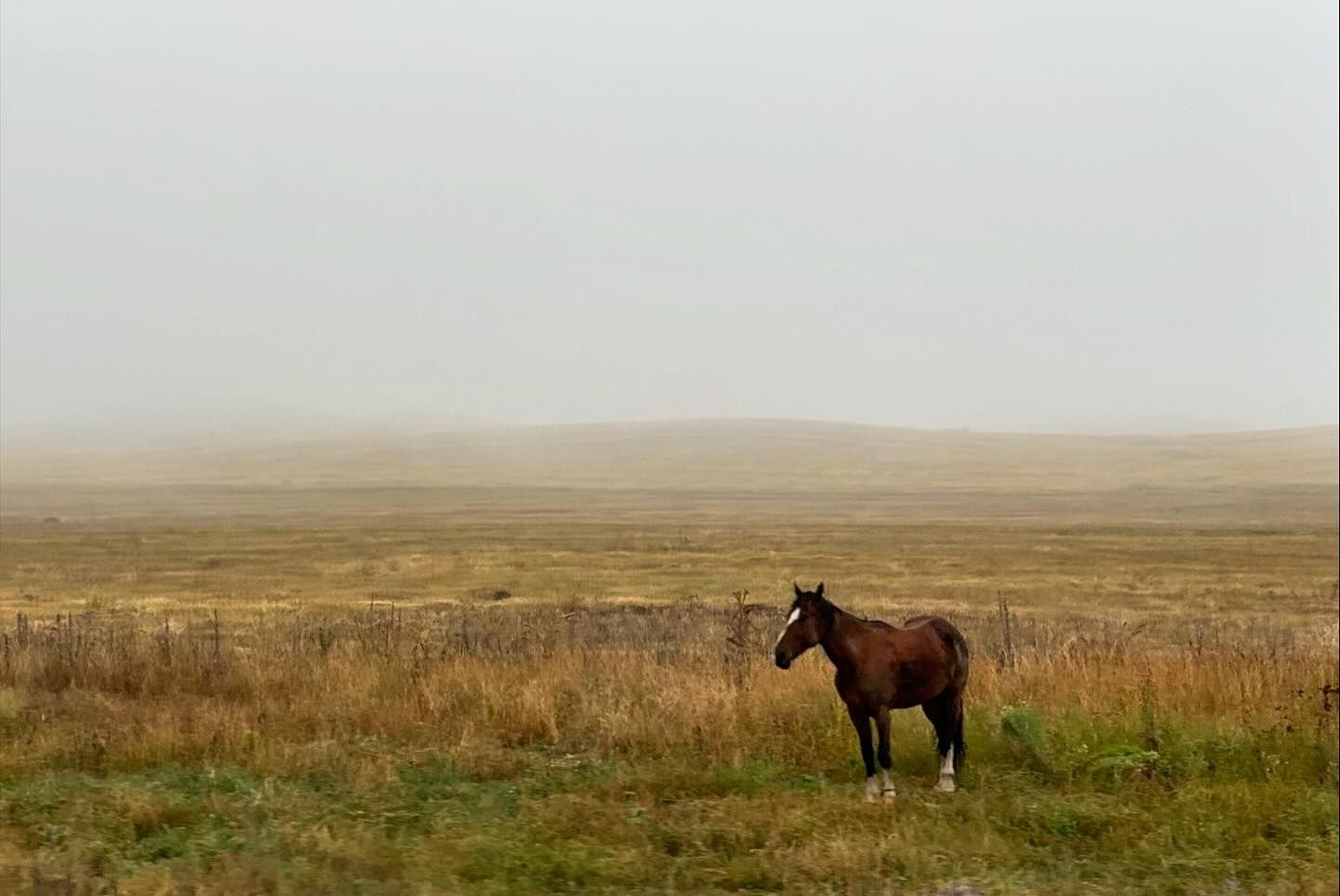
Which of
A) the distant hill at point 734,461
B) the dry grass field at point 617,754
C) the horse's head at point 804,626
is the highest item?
the horse's head at point 804,626

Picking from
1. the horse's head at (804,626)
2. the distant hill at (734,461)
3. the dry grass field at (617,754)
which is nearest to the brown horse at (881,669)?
Answer: the horse's head at (804,626)

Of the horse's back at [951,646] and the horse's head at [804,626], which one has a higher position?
the horse's head at [804,626]

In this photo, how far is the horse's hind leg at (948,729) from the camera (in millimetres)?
8922

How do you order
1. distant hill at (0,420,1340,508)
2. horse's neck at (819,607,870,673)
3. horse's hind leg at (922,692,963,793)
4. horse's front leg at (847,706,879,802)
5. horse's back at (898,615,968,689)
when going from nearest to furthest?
horse's front leg at (847,706,879,802)
horse's neck at (819,607,870,673)
horse's hind leg at (922,692,963,793)
horse's back at (898,615,968,689)
distant hill at (0,420,1340,508)

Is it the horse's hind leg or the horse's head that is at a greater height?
the horse's head

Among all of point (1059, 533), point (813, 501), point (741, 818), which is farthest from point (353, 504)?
point (741, 818)

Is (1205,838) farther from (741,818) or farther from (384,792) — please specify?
(384,792)

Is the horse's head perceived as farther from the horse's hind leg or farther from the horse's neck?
the horse's hind leg

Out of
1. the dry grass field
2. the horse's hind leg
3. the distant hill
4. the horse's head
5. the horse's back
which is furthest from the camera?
the distant hill

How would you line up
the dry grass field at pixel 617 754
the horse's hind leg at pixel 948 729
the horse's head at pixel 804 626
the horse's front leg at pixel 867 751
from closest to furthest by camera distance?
the dry grass field at pixel 617 754
the horse's front leg at pixel 867 751
the horse's head at pixel 804 626
the horse's hind leg at pixel 948 729

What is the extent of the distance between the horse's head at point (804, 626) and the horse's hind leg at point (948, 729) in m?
1.20

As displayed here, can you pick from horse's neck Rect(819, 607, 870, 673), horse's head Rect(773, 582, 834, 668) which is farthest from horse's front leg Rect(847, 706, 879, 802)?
horse's head Rect(773, 582, 834, 668)

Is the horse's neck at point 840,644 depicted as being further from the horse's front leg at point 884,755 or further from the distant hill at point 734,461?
the distant hill at point 734,461

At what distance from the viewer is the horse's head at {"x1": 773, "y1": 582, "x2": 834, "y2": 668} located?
8547 millimetres
